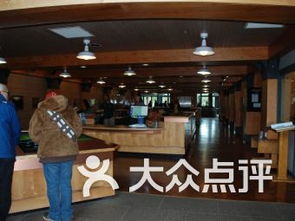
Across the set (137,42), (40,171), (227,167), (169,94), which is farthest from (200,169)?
(169,94)

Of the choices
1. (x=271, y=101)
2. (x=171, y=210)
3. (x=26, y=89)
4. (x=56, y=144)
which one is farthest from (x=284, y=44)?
(x=26, y=89)

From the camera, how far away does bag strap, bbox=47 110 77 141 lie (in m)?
3.14

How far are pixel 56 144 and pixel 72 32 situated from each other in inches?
120

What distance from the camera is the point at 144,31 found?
541cm

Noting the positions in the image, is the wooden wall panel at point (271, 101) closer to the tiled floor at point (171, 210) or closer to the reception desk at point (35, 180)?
the tiled floor at point (171, 210)

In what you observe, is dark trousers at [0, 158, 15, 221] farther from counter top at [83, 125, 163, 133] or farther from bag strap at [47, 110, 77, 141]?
counter top at [83, 125, 163, 133]

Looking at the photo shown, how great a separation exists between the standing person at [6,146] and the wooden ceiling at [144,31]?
113 centimetres

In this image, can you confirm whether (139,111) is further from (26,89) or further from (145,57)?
(26,89)

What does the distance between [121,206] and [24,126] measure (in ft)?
29.0

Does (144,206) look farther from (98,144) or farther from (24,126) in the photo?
(24,126)

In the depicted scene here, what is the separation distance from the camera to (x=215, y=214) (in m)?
3.76

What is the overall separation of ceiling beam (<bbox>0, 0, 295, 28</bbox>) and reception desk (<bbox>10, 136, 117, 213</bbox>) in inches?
66.5

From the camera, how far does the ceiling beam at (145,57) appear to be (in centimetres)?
683

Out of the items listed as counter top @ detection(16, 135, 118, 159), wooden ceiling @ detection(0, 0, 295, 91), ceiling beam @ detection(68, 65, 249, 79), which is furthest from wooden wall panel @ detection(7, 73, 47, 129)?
counter top @ detection(16, 135, 118, 159)
